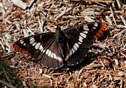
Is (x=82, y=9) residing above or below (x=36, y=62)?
above

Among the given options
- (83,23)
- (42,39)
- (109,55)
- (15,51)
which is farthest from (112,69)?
(15,51)

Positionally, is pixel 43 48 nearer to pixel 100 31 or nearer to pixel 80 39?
pixel 80 39

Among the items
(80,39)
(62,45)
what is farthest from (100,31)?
(62,45)

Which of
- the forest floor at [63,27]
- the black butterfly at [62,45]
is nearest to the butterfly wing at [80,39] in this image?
the black butterfly at [62,45]

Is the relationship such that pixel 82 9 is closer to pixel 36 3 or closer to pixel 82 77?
pixel 36 3

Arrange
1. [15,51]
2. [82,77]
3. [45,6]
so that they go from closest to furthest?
[82,77], [15,51], [45,6]

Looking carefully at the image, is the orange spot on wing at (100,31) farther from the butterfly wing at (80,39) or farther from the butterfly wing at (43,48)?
the butterfly wing at (43,48)

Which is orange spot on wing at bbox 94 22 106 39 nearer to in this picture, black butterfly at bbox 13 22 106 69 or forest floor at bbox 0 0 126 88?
black butterfly at bbox 13 22 106 69

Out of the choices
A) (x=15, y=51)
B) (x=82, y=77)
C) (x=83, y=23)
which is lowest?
(x=82, y=77)
